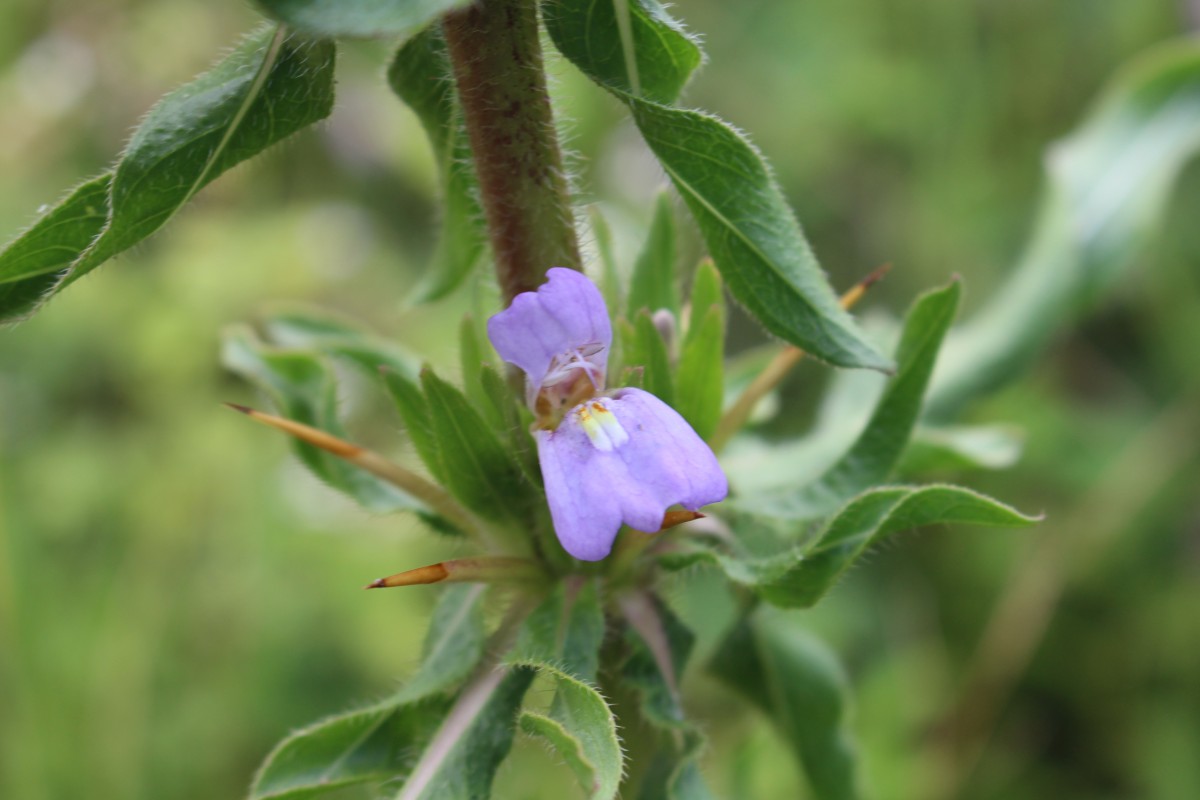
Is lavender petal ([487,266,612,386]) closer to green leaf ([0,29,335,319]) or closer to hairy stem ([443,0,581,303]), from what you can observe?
hairy stem ([443,0,581,303])

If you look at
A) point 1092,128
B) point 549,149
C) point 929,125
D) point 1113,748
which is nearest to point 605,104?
point 929,125

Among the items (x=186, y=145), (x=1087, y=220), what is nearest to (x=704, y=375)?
(x=186, y=145)

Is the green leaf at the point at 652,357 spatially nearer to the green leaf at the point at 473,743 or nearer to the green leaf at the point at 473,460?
the green leaf at the point at 473,460

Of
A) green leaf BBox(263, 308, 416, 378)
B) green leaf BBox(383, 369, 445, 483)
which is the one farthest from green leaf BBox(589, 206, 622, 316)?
green leaf BBox(263, 308, 416, 378)

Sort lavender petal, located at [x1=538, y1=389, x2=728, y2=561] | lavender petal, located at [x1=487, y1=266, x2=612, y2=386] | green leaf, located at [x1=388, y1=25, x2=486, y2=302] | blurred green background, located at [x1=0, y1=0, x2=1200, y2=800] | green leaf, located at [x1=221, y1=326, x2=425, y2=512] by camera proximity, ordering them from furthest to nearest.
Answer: blurred green background, located at [x1=0, y1=0, x2=1200, y2=800], green leaf, located at [x1=221, y1=326, x2=425, y2=512], green leaf, located at [x1=388, y1=25, x2=486, y2=302], lavender petal, located at [x1=487, y1=266, x2=612, y2=386], lavender petal, located at [x1=538, y1=389, x2=728, y2=561]

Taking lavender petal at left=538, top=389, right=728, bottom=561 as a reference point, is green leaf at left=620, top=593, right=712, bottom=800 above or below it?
below

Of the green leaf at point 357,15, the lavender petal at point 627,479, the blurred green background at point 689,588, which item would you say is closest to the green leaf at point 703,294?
the lavender petal at point 627,479
